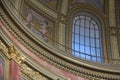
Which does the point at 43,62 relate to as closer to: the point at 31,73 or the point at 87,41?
the point at 31,73

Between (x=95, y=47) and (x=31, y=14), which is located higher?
(x=31, y=14)

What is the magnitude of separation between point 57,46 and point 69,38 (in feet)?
4.53

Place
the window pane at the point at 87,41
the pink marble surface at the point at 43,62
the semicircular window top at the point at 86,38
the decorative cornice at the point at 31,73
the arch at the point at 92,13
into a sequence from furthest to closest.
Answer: the window pane at the point at 87,41 < the arch at the point at 92,13 < the semicircular window top at the point at 86,38 < the decorative cornice at the point at 31,73 < the pink marble surface at the point at 43,62

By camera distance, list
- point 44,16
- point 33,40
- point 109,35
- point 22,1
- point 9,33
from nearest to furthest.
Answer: point 9,33, point 33,40, point 22,1, point 44,16, point 109,35

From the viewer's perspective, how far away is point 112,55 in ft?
87.6

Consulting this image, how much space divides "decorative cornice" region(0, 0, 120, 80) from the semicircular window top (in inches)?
57.2

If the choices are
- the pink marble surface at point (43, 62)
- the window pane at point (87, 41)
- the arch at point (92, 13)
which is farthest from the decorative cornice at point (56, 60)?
the window pane at point (87, 41)

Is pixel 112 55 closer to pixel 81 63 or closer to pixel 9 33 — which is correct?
pixel 81 63

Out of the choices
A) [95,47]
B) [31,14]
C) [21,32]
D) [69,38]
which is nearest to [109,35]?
[95,47]

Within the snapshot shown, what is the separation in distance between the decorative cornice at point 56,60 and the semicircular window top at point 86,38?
1452 millimetres

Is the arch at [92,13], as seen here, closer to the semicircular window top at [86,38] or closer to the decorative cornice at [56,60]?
the semicircular window top at [86,38]

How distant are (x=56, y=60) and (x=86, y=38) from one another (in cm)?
436

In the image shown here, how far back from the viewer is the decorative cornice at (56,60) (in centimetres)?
2112

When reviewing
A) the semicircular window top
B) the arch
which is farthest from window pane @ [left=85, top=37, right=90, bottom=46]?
the arch
